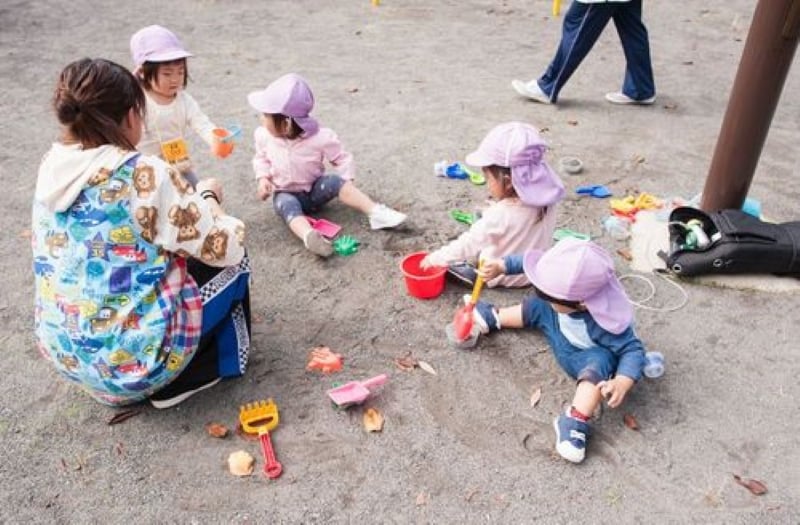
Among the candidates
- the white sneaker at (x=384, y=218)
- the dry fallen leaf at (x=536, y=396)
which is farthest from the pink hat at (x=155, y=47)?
the dry fallen leaf at (x=536, y=396)

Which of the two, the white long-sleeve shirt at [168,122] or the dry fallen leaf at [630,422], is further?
the white long-sleeve shirt at [168,122]

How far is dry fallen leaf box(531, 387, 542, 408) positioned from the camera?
8.87 ft

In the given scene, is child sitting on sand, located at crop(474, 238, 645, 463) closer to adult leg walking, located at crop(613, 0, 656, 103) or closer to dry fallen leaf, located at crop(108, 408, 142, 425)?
dry fallen leaf, located at crop(108, 408, 142, 425)

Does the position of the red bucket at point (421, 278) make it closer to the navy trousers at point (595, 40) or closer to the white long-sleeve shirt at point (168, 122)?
the white long-sleeve shirt at point (168, 122)

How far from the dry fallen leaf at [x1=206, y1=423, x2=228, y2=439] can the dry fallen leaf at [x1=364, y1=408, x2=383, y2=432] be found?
516 millimetres

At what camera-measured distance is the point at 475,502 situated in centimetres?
231

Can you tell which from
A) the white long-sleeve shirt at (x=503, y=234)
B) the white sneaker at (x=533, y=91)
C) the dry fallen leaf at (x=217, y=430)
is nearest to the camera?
the dry fallen leaf at (x=217, y=430)

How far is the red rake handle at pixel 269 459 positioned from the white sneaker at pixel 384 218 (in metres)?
1.53

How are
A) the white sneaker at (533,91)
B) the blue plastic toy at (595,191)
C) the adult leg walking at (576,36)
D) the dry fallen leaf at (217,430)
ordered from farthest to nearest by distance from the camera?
the white sneaker at (533,91) < the adult leg walking at (576,36) < the blue plastic toy at (595,191) < the dry fallen leaf at (217,430)

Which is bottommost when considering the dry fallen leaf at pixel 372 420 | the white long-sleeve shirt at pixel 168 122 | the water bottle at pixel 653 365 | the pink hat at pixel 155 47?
the dry fallen leaf at pixel 372 420

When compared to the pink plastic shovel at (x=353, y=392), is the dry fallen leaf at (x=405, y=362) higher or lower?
lower

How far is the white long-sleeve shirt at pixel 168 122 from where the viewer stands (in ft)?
11.5

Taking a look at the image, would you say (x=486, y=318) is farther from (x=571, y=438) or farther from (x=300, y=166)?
(x=300, y=166)

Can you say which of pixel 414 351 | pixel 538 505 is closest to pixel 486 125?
pixel 414 351
